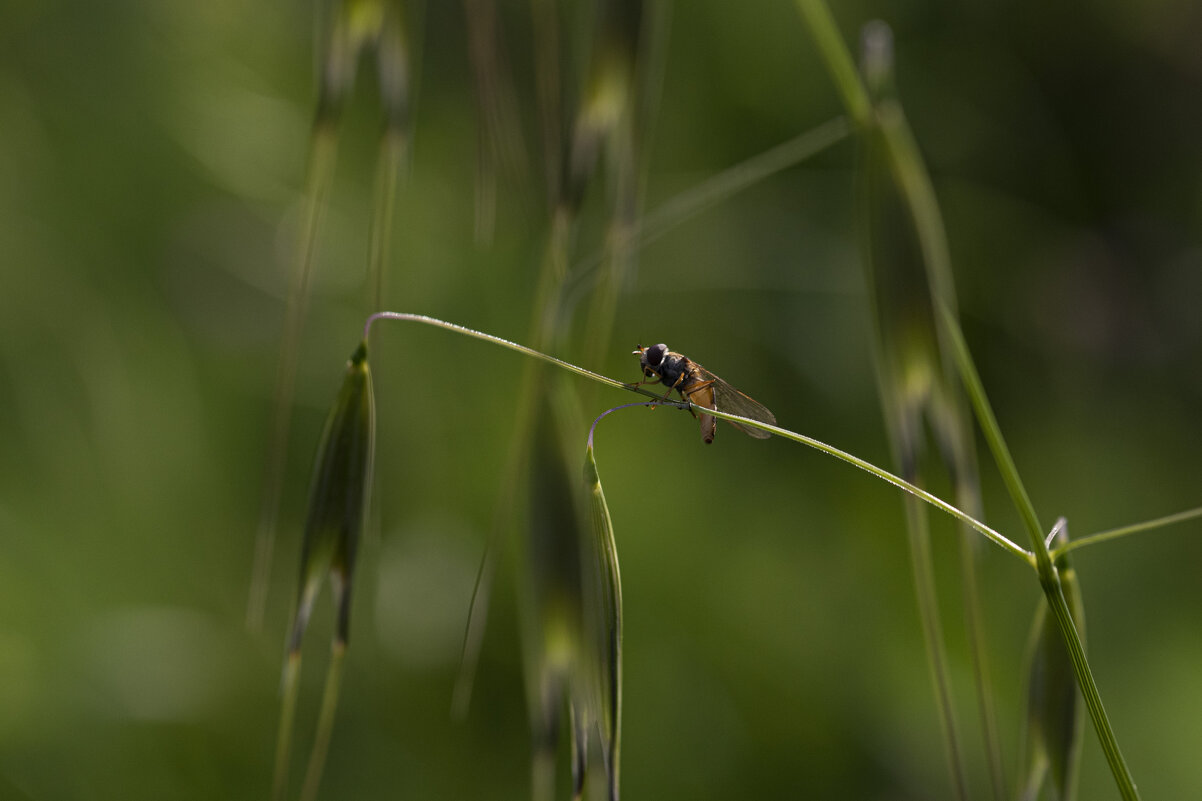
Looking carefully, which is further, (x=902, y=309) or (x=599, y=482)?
(x=902, y=309)

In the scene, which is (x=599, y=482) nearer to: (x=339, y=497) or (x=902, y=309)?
(x=339, y=497)

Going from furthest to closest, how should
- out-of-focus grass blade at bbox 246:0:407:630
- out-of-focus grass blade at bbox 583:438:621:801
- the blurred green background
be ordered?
the blurred green background, out-of-focus grass blade at bbox 246:0:407:630, out-of-focus grass blade at bbox 583:438:621:801

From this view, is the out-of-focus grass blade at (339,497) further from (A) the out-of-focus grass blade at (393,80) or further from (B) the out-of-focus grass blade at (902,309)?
(B) the out-of-focus grass blade at (902,309)

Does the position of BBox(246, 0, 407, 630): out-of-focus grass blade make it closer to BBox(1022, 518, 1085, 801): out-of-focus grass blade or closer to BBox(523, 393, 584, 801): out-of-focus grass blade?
BBox(523, 393, 584, 801): out-of-focus grass blade

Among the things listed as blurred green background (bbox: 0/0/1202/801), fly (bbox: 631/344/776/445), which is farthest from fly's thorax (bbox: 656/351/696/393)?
blurred green background (bbox: 0/0/1202/801)

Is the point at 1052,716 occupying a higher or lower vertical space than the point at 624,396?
lower

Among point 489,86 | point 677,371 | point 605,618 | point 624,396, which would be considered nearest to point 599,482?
point 605,618
